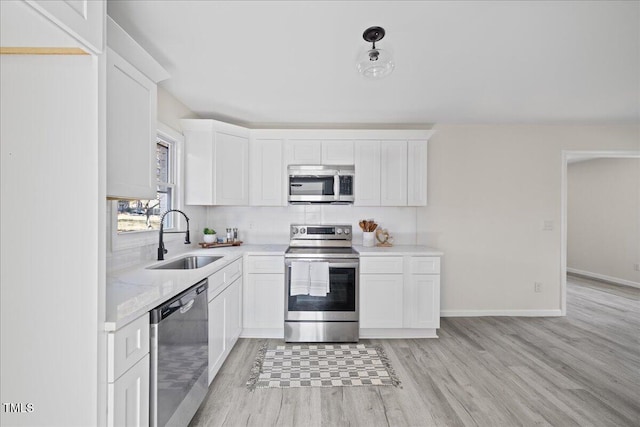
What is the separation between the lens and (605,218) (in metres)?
5.92

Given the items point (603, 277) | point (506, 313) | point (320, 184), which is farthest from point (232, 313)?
point (603, 277)

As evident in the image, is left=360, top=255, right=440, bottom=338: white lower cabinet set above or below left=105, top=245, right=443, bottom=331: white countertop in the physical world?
below

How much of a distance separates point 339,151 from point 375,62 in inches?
67.5

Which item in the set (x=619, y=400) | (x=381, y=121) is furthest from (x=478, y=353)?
(x=381, y=121)

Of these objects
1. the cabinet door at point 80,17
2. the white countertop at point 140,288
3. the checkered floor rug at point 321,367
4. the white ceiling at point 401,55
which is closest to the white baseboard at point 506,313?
the checkered floor rug at point 321,367

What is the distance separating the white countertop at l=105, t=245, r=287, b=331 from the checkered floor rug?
1.00 meters

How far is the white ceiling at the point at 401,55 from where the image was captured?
6.30 feet

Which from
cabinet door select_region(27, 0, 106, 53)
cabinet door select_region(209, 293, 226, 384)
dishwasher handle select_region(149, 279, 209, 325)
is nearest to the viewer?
cabinet door select_region(27, 0, 106, 53)

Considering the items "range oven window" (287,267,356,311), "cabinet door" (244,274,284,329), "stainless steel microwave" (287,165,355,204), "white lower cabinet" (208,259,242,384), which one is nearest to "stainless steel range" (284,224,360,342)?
"range oven window" (287,267,356,311)

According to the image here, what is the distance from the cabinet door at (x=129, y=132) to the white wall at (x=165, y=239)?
0.58 metres

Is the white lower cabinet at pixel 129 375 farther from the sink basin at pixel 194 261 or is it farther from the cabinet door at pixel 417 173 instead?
the cabinet door at pixel 417 173

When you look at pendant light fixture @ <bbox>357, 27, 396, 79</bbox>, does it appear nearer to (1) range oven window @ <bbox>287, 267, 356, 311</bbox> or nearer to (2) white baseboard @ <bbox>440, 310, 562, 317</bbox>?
(1) range oven window @ <bbox>287, 267, 356, 311</bbox>

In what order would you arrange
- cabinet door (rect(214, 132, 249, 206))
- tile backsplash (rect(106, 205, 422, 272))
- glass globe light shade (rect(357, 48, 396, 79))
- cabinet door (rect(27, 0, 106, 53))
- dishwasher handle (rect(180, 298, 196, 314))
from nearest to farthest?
cabinet door (rect(27, 0, 106, 53)) < dishwasher handle (rect(180, 298, 196, 314)) < glass globe light shade (rect(357, 48, 396, 79)) < cabinet door (rect(214, 132, 249, 206)) < tile backsplash (rect(106, 205, 422, 272))

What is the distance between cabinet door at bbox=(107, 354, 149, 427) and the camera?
3.85 ft
